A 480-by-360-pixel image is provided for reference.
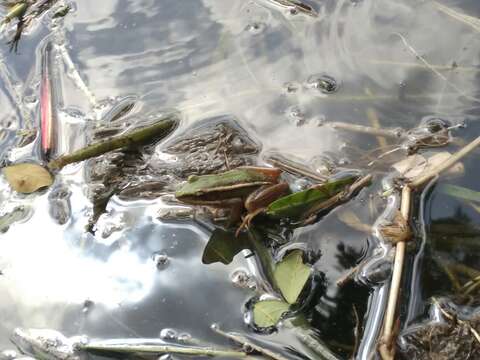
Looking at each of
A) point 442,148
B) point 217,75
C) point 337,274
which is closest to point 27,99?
point 217,75

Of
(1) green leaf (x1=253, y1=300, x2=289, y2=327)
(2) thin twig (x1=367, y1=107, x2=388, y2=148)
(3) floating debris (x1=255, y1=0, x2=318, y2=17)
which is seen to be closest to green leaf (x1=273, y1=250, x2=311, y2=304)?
(1) green leaf (x1=253, y1=300, x2=289, y2=327)

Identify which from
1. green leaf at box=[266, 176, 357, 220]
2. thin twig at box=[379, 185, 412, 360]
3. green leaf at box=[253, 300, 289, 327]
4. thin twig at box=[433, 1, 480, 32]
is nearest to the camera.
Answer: thin twig at box=[379, 185, 412, 360]

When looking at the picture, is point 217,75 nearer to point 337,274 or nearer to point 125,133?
point 125,133

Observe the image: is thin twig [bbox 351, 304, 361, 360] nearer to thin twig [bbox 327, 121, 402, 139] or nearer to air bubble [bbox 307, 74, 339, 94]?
thin twig [bbox 327, 121, 402, 139]

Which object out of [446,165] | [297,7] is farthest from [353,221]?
[297,7]

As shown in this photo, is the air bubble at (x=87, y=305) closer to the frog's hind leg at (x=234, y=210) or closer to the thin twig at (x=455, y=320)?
the frog's hind leg at (x=234, y=210)

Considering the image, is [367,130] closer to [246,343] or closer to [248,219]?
[248,219]

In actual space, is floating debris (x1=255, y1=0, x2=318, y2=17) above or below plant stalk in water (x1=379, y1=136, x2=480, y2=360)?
above
